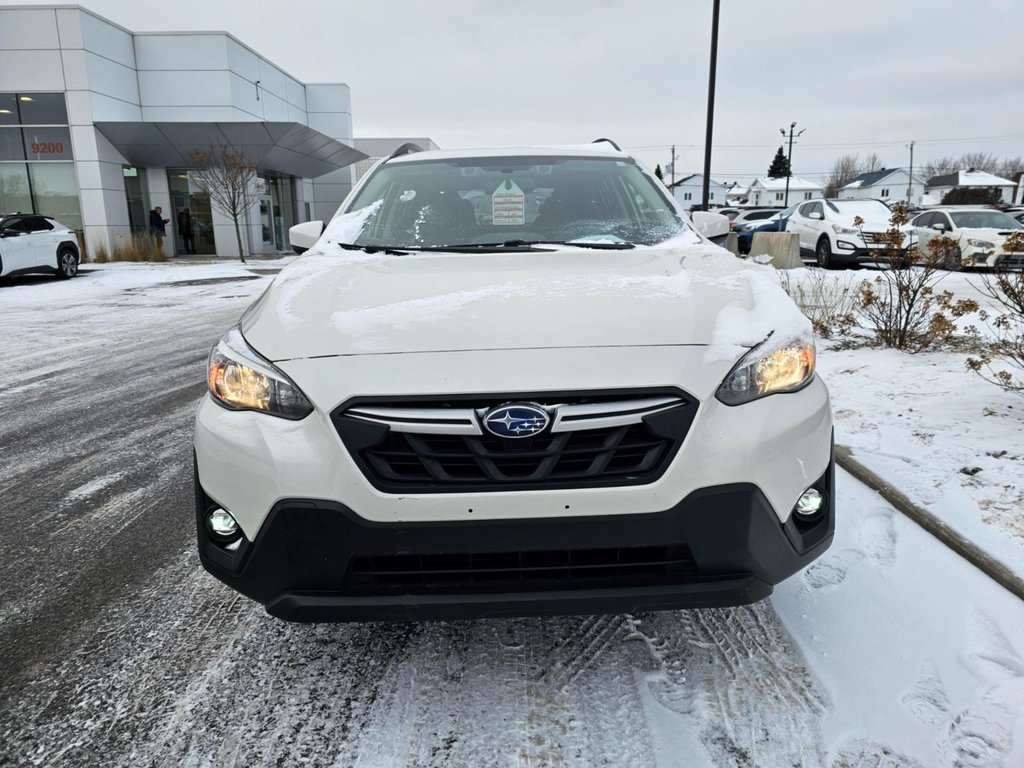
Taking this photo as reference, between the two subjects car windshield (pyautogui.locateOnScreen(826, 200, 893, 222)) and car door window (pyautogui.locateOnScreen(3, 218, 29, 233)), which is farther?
car windshield (pyautogui.locateOnScreen(826, 200, 893, 222))

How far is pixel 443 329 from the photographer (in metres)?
2.04

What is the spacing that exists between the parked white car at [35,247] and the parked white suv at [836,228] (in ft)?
60.2

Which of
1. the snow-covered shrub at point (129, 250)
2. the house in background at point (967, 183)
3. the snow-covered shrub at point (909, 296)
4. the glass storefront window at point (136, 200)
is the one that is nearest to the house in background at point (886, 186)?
the house in background at point (967, 183)

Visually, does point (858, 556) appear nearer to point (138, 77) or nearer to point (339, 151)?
point (138, 77)

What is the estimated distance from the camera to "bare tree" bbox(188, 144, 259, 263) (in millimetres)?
24016

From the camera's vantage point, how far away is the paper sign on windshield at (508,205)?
3.32 meters

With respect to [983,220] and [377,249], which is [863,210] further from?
[377,249]

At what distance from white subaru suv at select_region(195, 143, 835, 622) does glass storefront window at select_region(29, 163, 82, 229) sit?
92.1 feet

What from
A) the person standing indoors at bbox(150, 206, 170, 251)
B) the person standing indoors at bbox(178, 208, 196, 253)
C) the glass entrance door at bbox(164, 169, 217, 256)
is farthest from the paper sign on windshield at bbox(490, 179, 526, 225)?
the person standing indoors at bbox(178, 208, 196, 253)

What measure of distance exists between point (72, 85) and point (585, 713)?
93.9 feet

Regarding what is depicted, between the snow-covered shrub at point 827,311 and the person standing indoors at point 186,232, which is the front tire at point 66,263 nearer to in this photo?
the person standing indoors at point 186,232

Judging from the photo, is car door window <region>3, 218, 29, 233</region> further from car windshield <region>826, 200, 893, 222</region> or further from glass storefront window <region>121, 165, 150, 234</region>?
car windshield <region>826, 200, 893, 222</region>

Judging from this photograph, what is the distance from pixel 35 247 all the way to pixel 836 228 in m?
18.5

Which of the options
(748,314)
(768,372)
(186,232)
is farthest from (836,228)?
(186,232)
